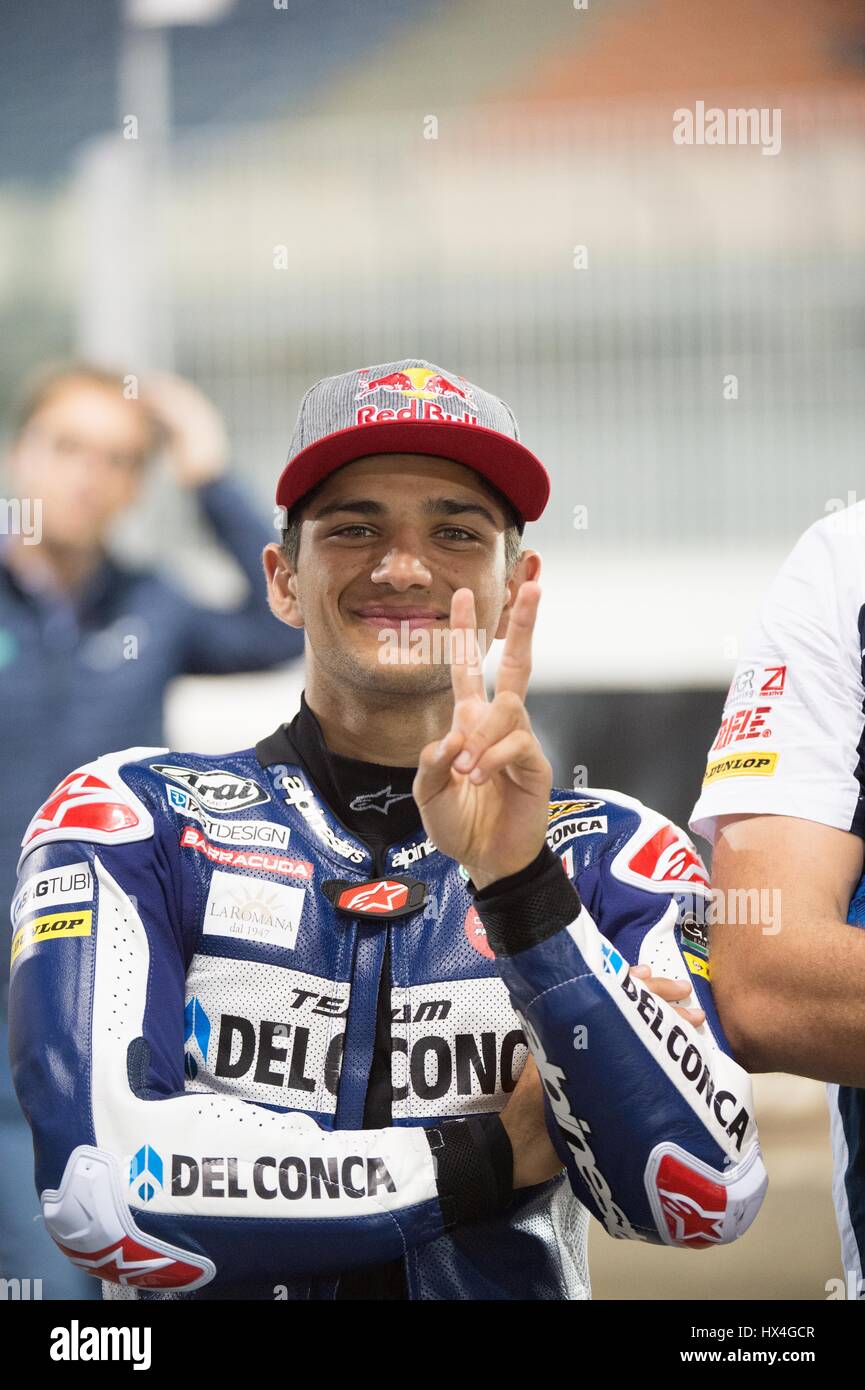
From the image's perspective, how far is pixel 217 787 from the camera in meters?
1.51

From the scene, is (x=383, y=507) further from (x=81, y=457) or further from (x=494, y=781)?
(x=81, y=457)

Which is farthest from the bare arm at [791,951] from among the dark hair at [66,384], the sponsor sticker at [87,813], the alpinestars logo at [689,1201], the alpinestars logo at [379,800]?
the dark hair at [66,384]

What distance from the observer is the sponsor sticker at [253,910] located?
140cm

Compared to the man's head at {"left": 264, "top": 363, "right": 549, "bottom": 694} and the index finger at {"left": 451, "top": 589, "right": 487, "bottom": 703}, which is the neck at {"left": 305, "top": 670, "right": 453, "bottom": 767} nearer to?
the man's head at {"left": 264, "top": 363, "right": 549, "bottom": 694}

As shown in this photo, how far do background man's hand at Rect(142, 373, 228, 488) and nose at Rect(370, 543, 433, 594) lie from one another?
151cm

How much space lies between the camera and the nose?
1.45m

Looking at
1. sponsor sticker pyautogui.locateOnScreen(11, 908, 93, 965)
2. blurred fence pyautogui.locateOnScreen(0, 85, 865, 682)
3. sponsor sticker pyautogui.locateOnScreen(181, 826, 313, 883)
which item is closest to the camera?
sponsor sticker pyautogui.locateOnScreen(11, 908, 93, 965)

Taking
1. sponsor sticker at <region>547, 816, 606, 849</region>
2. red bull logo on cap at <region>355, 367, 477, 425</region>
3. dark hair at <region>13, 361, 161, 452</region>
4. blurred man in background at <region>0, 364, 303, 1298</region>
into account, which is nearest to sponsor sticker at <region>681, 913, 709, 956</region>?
sponsor sticker at <region>547, 816, 606, 849</region>

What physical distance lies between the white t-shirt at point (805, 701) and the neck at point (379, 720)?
11.1 inches

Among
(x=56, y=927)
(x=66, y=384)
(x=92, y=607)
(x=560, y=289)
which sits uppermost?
(x=560, y=289)

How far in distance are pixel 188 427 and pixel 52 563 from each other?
1.59 ft

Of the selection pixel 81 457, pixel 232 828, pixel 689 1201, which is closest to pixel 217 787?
pixel 232 828

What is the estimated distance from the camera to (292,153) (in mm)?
3424

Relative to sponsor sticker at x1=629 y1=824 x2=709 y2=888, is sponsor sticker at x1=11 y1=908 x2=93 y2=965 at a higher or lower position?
lower
